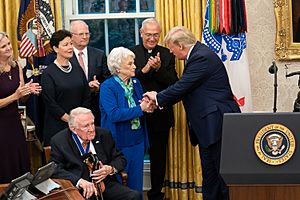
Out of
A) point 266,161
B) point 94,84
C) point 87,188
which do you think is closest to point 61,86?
point 94,84

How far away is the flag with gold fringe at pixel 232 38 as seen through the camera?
5.04 m

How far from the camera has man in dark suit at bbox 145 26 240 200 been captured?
4160 mm

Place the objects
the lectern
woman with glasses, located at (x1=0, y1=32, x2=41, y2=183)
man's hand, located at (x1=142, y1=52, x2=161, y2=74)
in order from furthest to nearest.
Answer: man's hand, located at (x1=142, y1=52, x2=161, y2=74), woman with glasses, located at (x1=0, y1=32, x2=41, y2=183), the lectern

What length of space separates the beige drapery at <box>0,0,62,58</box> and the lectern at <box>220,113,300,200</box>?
119 inches

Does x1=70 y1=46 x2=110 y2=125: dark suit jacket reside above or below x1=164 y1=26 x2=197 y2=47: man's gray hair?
below

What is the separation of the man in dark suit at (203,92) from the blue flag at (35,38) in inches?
53.2

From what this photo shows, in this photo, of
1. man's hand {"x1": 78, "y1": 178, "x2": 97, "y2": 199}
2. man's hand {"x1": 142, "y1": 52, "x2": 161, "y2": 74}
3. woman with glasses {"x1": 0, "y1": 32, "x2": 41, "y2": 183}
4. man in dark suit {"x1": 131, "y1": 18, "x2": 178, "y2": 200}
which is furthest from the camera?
man in dark suit {"x1": 131, "y1": 18, "x2": 178, "y2": 200}

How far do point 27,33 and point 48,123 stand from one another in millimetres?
895

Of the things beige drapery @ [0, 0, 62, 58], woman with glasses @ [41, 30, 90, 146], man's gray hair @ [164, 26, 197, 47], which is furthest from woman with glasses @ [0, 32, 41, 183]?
A: man's gray hair @ [164, 26, 197, 47]

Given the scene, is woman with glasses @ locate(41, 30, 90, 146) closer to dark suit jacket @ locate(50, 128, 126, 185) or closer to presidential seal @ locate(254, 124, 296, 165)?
dark suit jacket @ locate(50, 128, 126, 185)

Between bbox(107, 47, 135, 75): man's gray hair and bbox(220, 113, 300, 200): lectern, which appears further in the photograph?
bbox(107, 47, 135, 75): man's gray hair

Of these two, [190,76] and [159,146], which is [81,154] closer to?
[190,76]

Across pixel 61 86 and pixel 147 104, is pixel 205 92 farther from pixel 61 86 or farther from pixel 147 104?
pixel 61 86

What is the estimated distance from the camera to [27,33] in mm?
5059
